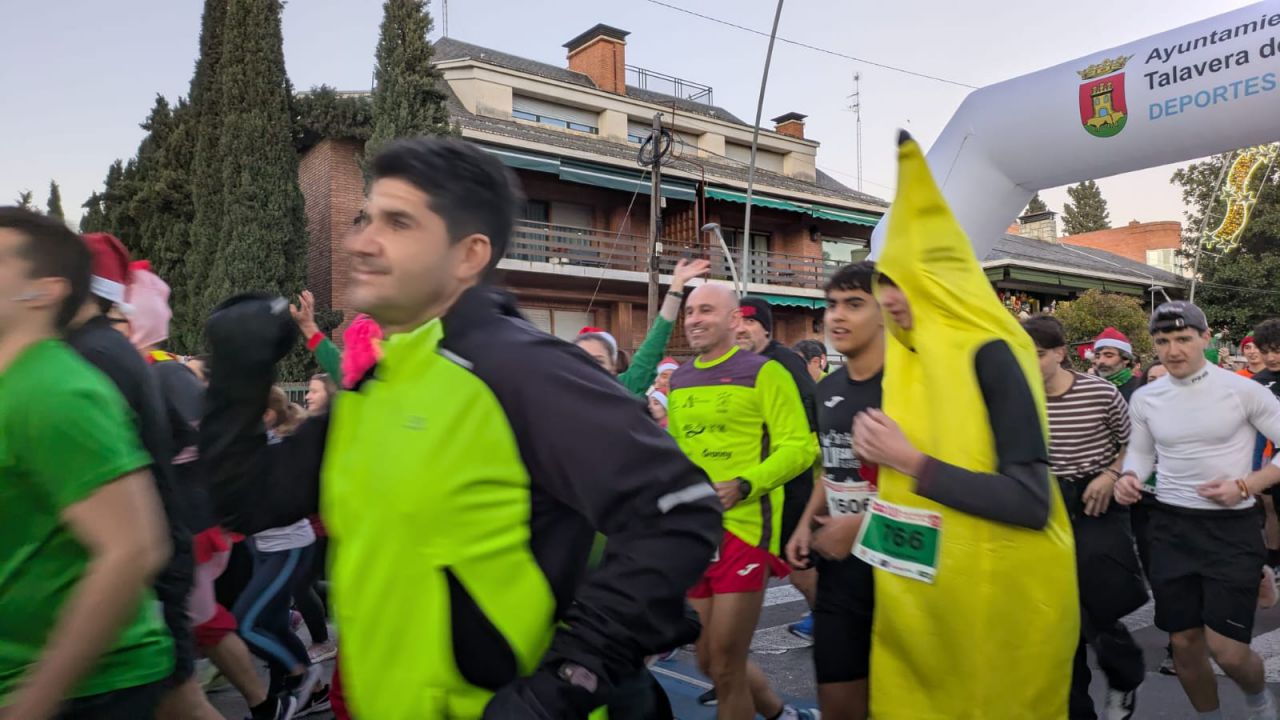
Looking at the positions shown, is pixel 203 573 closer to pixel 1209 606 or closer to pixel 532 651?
pixel 532 651

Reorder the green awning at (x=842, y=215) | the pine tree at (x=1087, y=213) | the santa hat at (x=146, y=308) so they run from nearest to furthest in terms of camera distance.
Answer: the santa hat at (x=146, y=308) < the green awning at (x=842, y=215) < the pine tree at (x=1087, y=213)

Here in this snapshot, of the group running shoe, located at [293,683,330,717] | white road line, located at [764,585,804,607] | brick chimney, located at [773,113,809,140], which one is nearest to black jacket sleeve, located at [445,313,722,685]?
running shoe, located at [293,683,330,717]

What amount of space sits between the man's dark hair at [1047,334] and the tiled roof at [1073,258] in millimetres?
28687

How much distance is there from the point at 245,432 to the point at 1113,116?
21.8 feet

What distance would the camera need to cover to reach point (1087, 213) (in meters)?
71.8

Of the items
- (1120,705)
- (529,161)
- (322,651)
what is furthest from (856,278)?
(529,161)

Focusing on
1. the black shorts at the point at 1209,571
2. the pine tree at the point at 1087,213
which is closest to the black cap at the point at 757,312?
the black shorts at the point at 1209,571

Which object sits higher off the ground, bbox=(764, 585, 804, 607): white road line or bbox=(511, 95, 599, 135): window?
→ bbox=(511, 95, 599, 135): window

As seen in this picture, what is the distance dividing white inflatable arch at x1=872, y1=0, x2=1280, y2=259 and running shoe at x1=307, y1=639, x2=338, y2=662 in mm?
4560

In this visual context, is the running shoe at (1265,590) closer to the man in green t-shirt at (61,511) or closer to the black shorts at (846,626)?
the black shorts at (846,626)

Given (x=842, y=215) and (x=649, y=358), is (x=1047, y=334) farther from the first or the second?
(x=842, y=215)

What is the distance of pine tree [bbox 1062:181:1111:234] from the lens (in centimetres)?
7150

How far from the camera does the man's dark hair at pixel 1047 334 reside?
4551 mm

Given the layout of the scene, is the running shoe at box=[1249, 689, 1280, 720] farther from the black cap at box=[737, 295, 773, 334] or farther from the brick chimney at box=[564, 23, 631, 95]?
the brick chimney at box=[564, 23, 631, 95]
